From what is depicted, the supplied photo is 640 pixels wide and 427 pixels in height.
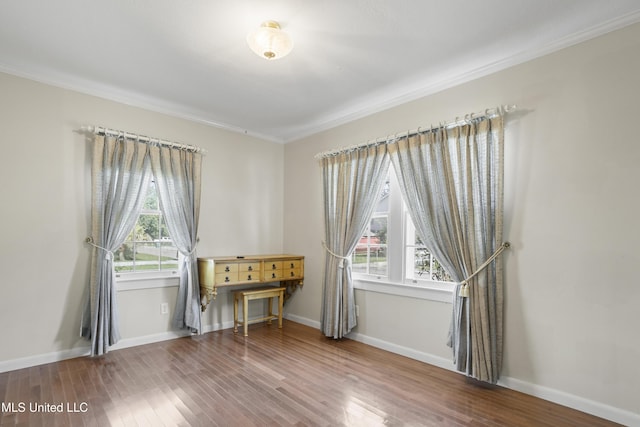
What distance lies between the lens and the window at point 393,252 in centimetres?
345

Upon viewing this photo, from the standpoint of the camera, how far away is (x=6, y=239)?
3.01 metres

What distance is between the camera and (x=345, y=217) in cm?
405

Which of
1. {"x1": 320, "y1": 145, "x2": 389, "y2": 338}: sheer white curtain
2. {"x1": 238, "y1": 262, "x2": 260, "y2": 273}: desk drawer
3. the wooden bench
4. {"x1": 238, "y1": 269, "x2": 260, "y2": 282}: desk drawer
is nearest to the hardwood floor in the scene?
{"x1": 320, "y1": 145, "x2": 389, "y2": 338}: sheer white curtain

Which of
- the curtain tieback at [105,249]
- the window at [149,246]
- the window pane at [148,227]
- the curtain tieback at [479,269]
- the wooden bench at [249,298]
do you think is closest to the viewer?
the curtain tieback at [479,269]

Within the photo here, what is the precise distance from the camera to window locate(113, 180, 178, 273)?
12.3ft

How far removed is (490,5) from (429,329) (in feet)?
9.15

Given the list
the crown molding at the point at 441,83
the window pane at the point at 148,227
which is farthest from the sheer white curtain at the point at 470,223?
the window pane at the point at 148,227

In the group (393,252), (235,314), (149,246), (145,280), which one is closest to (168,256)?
(149,246)

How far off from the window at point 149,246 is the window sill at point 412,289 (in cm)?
235

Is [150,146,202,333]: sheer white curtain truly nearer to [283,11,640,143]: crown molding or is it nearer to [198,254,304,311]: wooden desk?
[198,254,304,311]: wooden desk

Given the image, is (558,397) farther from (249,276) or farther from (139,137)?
(139,137)

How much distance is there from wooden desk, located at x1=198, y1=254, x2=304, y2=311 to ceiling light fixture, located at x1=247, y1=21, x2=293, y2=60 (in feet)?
8.06

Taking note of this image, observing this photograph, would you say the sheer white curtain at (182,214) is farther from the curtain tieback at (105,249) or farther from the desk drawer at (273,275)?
the desk drawer at (273,275)

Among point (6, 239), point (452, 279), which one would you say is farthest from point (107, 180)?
point (452, 279)
